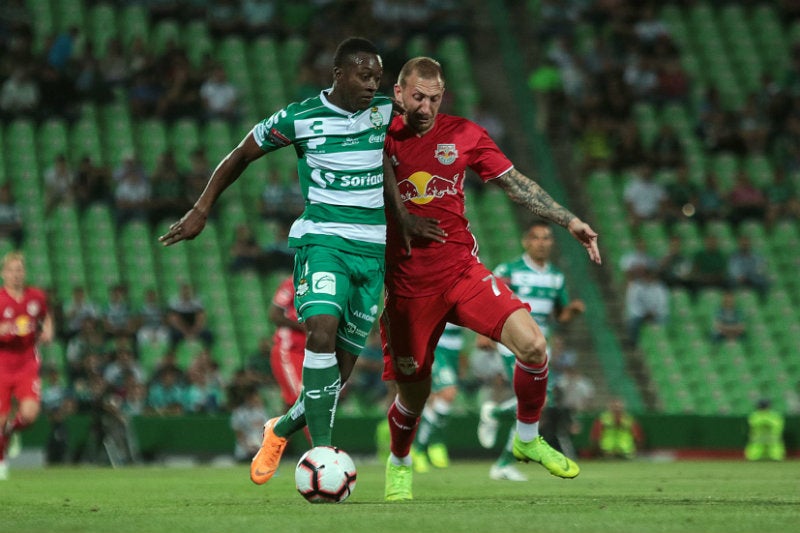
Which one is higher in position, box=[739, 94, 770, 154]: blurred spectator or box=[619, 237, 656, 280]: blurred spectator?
box=[739, 94, 770, 154]: blurred spectator

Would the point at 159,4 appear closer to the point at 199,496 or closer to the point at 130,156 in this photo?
the point at 130,156

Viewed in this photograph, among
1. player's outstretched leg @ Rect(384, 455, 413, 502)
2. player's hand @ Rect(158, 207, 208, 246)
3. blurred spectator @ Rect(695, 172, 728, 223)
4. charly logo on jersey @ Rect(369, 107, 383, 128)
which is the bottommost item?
player's outstretched leg @ Rect(384, 455, 413, 502)

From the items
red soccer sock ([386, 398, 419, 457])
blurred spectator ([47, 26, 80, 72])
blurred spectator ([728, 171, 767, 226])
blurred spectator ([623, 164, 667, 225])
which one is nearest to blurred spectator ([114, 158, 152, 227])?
blurred spectator ([47, 26, 80, 72])

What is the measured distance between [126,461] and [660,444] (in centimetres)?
838

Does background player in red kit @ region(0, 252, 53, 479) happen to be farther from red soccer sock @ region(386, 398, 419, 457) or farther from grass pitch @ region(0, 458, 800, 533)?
red soccer sock @ region(386, 398, 419, 457)

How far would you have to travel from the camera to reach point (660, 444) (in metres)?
21.7

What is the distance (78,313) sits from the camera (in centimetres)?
2077

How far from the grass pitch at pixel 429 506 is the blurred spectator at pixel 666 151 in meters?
12.4

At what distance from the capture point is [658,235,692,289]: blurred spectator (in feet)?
78.2

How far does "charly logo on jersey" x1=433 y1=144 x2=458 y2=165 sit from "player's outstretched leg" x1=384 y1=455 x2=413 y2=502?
2172 millimetres

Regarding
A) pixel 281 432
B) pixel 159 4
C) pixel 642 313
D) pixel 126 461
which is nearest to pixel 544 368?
pixel 281 432

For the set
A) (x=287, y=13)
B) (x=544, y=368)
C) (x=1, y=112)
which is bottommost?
(x=544, y=368)

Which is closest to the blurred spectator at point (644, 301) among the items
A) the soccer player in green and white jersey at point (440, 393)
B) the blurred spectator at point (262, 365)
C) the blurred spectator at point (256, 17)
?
the blurred spectator at point (262, 365)

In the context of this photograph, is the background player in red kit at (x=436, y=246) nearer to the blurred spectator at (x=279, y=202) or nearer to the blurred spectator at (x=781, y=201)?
the blurred spectator at (x=279, y=202)
